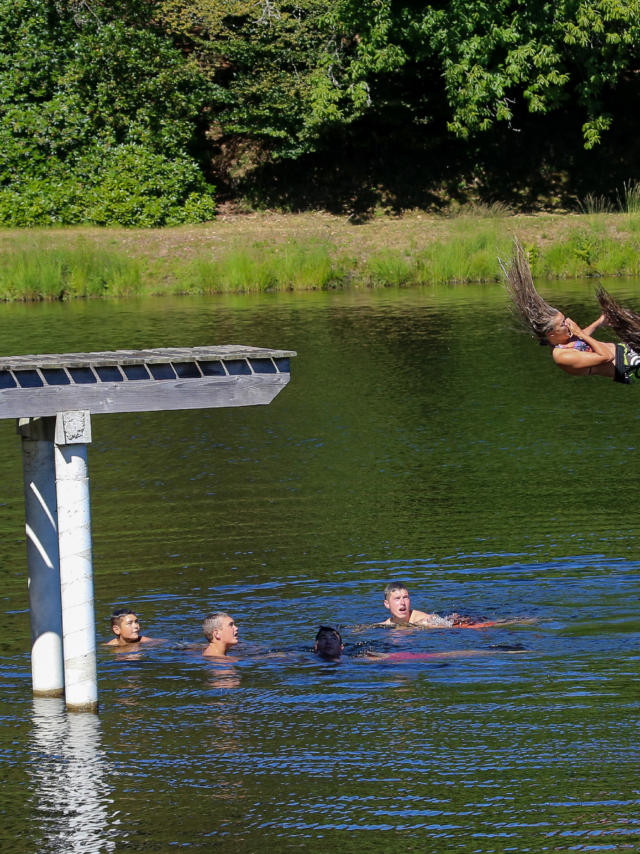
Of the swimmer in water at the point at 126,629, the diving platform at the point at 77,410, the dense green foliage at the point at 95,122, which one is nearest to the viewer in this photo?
the diving platform at the point at 77,410

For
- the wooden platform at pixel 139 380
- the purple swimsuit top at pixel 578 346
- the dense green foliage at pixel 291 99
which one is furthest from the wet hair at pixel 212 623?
the dense green foliage at pixel 291 99

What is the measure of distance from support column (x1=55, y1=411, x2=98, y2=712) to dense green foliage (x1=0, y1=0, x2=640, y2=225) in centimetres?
3323

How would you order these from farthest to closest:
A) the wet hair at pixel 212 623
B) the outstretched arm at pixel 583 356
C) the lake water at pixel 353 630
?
the wet hair at pixel 212 623 < the outstretched arm at pixel 583 356 < the lake water at pixel 353 630

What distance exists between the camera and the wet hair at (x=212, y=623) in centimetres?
1185

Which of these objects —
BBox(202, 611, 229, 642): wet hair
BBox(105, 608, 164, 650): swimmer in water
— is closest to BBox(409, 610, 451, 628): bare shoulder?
BBox(202, 611, 229, 642): wet hair

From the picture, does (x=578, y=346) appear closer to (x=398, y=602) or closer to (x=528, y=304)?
(x=528, y=304)

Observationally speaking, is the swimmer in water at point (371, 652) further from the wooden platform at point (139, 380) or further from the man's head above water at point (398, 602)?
the wooden platform at point (139, 380)

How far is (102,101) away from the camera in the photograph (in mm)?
44000

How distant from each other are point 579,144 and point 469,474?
3067 centimetres

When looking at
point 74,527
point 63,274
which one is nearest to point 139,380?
point 74,527

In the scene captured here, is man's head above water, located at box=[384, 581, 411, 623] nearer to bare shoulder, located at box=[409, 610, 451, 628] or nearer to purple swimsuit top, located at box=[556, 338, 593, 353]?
bare shoulder, located at box=[409, 610, 451, 628]

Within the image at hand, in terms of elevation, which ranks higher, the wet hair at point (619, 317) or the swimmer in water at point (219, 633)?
the wet hair at point (619, 317)

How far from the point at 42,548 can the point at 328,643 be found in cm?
262

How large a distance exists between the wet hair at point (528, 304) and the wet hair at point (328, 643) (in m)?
3.05
